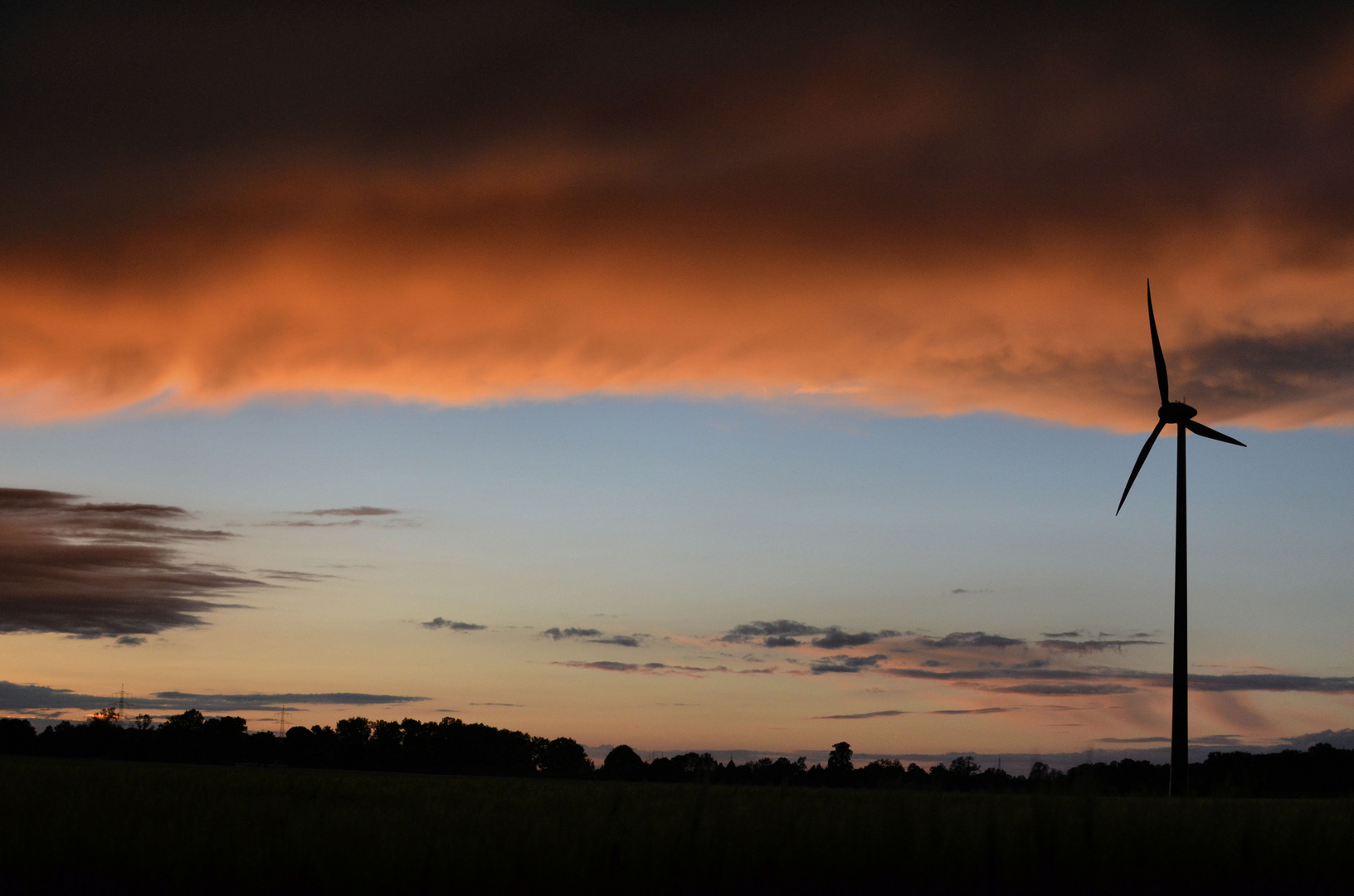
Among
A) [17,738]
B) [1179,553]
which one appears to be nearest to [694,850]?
[1179,553]

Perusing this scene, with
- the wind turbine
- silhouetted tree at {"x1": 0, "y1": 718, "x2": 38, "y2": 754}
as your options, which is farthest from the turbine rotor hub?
silhouetted tree at {"x1": 0, "y1": 718, "x2": 38, "y2": 754}

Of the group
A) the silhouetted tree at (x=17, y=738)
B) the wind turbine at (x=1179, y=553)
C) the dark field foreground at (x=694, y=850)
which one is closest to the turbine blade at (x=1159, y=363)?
the wind turbine at (x=1179, y=553)

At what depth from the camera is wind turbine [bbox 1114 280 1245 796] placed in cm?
7075

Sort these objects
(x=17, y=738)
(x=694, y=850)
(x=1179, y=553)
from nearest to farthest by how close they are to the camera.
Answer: (x=694, y=850), (x=1179, y=553), (x=17, y=738)

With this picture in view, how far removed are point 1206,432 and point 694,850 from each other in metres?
80.3

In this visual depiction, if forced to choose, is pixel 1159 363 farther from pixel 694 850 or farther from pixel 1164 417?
pixel 694 850

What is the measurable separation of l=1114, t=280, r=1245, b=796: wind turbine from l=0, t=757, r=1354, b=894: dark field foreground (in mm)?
52907

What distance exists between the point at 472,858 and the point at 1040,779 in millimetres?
10144

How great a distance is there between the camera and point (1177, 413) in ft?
273

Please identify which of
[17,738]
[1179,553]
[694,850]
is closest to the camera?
[694,850]

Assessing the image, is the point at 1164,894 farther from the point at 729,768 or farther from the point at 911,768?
the point at 729,768

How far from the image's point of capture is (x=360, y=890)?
13.4 m

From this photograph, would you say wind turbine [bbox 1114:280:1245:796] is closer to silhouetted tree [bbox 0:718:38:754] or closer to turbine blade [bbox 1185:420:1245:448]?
turbine blade [bbox 1185:420:1245:448]

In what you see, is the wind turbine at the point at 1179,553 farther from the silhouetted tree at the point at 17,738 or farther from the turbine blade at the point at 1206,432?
the silhouetted tree at the point at 17,738
